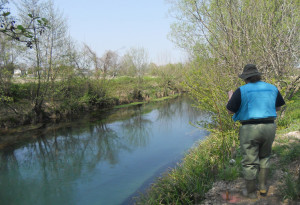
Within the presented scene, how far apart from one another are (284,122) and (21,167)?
9151mm

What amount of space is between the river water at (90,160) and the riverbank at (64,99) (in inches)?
60.7

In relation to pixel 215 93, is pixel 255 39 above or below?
above

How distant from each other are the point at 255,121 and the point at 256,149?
15.3 inches

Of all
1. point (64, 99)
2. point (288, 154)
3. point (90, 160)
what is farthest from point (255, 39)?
point (64, 99)

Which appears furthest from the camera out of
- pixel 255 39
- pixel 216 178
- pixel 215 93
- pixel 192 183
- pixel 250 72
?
pixel 255 39

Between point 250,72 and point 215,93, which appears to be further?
point 215,93

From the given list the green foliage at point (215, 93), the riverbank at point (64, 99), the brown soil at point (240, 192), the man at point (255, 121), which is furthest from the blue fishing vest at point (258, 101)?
the riverbank at point (64, 99)

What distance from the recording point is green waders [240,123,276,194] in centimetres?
299

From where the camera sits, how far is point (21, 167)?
319 inches

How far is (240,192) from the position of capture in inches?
137

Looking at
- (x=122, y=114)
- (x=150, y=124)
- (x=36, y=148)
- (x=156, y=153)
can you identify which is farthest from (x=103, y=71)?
(x=156, y=153)

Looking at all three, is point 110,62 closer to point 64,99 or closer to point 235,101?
point 64,99

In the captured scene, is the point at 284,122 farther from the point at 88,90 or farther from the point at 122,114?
the point at 88,90

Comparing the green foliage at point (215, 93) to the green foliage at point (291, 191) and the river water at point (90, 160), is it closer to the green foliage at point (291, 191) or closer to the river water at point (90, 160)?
the river water at point (90, 160)
